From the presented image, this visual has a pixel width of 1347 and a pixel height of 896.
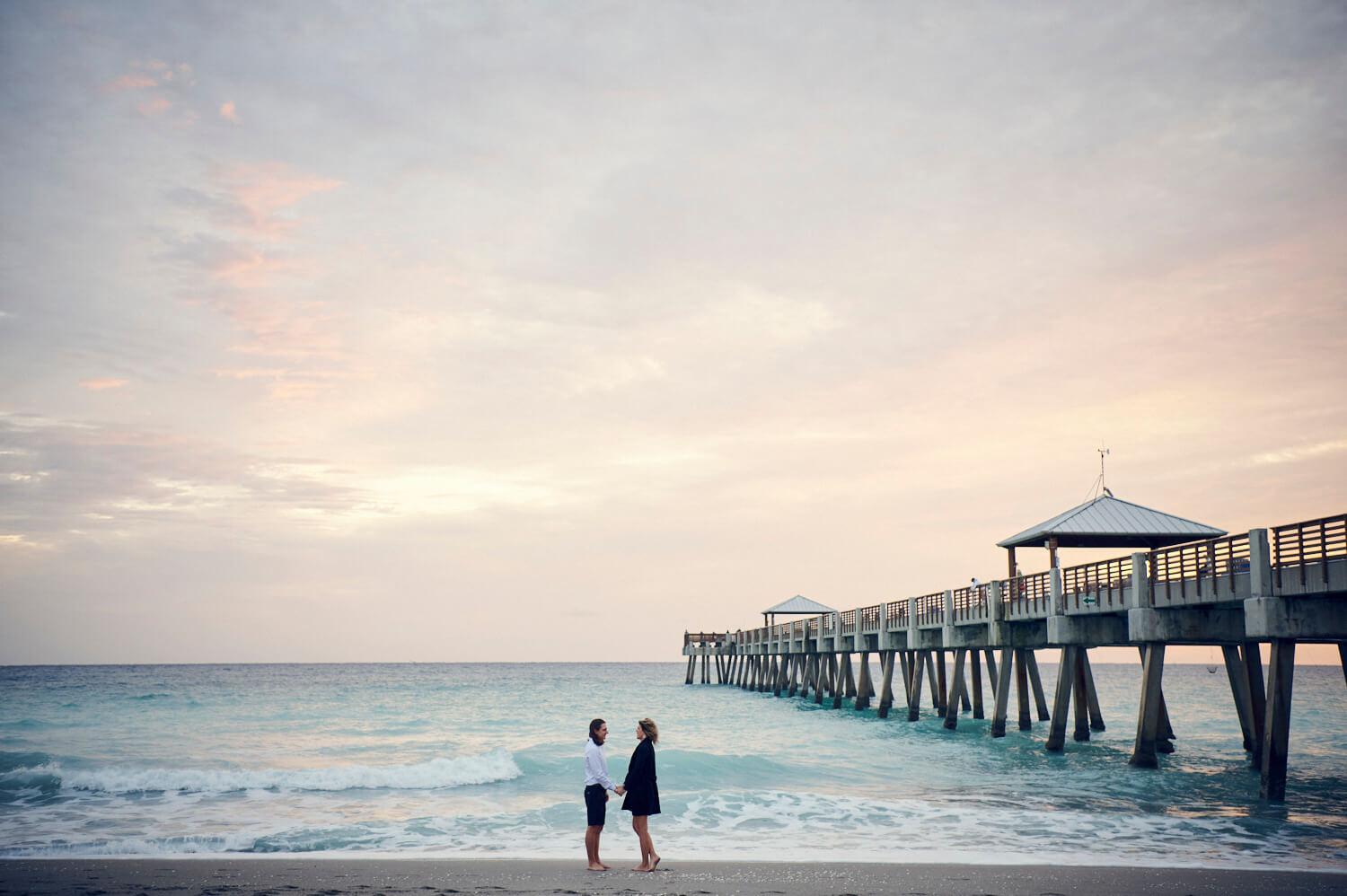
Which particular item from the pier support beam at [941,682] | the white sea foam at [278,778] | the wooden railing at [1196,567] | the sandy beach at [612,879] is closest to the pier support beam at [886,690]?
the pier support beam at [941,682]

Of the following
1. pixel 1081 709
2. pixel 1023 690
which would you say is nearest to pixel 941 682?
pixel 1023 690

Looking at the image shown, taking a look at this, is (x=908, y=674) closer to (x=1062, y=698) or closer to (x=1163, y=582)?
(x=1062, y=698)

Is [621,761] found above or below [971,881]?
below

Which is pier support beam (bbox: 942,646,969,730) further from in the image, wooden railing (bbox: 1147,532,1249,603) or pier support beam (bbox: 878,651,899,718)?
wooden railing (bbox: 1147,532,1249,603)

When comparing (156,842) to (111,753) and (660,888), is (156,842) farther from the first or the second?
(111,753)

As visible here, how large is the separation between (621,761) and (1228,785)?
13227 millimetres

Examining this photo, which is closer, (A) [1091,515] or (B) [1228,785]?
(B) [1228,785]

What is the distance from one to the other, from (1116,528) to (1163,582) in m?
7.73

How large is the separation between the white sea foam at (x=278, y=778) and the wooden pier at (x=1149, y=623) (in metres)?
13.2

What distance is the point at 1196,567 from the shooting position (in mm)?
16953

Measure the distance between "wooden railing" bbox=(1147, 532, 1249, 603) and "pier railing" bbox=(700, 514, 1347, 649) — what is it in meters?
0.02

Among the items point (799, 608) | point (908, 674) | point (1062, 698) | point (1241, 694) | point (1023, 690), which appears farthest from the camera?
point (799, 608)

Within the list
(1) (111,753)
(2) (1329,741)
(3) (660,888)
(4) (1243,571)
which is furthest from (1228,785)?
(1) (111,753)

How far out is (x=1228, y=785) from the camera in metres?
17.8
